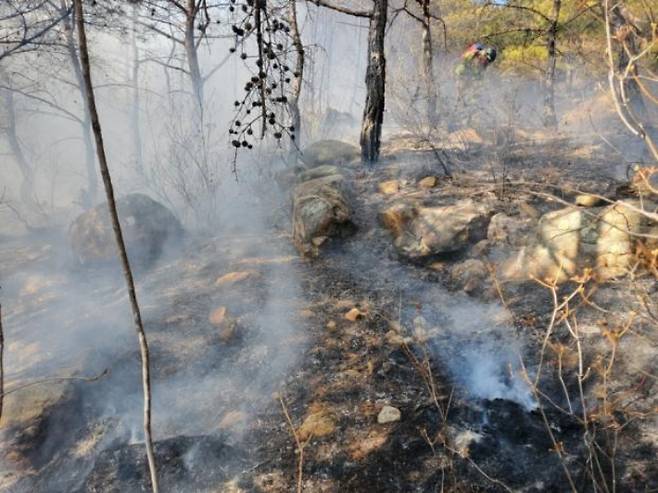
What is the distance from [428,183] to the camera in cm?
693

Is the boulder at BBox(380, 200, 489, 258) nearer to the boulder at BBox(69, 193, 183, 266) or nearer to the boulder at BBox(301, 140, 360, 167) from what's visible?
the boulder at BBox(301, 140, 360, 167)

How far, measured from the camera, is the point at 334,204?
6492 mm

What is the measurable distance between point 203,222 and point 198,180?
2.93 feet

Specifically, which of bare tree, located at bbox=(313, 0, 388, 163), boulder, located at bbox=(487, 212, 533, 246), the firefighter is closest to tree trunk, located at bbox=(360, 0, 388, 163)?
bare tree, located at bbox=(313, 0, 388, 163)

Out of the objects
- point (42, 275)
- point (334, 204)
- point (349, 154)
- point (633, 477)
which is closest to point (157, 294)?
point (334, 204)

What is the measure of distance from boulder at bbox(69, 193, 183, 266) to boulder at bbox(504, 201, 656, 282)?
584 centimetres

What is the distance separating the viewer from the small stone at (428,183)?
6895 mm

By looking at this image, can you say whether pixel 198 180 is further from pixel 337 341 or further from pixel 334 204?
pixel 337 341

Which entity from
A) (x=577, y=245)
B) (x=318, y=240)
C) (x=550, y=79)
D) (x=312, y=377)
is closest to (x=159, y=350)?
(x=312, y=377)

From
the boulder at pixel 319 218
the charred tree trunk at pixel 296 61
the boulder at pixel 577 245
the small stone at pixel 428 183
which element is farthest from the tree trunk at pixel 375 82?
the boulder at pixel 577 245

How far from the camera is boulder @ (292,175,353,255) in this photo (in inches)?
254

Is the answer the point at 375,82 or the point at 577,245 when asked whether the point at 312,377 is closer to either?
the point at 577,245

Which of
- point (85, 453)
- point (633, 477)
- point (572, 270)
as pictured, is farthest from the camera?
point (572, 270)

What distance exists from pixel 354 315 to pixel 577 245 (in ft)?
8.08
